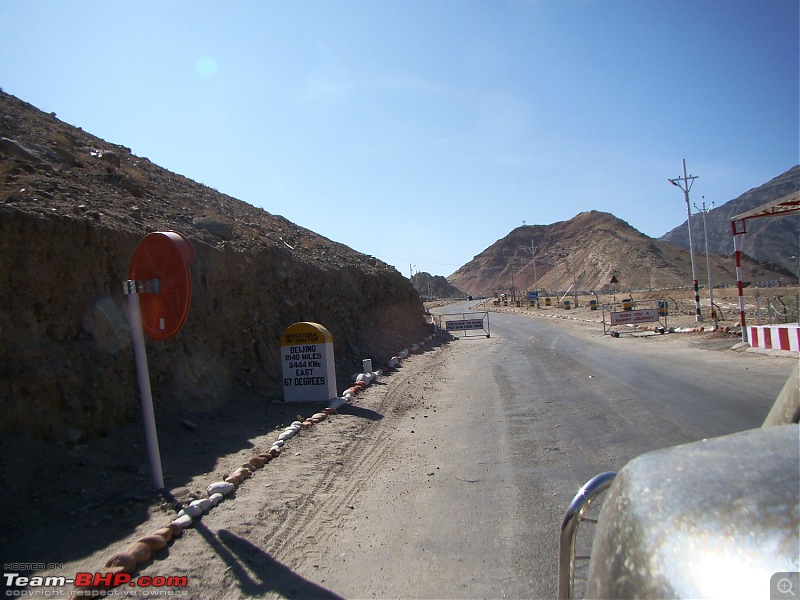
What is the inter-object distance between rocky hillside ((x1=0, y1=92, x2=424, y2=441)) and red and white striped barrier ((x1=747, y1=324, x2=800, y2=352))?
10.9m

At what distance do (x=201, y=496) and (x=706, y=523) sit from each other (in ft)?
17.5

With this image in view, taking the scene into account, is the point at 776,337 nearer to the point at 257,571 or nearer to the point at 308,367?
the point at 308,367

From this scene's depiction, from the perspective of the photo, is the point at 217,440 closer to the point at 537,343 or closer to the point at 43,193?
the point at 43,193

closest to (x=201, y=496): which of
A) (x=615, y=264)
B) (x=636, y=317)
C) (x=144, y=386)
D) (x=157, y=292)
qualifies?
(x=144, y=386)

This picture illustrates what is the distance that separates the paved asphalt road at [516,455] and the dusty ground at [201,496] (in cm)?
31

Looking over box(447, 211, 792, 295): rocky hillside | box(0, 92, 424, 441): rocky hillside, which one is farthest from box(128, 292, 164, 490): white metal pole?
box(447, 211, 792, 295): rocky hillside

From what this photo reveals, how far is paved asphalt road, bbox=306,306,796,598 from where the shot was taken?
4250mm

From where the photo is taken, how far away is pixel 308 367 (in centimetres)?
1109

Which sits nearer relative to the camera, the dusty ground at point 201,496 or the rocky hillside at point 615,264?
the dusty ground at point 201,496

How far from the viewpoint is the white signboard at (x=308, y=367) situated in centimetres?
1103

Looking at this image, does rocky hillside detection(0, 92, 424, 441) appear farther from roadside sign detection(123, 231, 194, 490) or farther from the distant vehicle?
the distant vehicle

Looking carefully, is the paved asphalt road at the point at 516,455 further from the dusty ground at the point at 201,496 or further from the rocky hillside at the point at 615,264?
the rocky hillside at the point at 615,264

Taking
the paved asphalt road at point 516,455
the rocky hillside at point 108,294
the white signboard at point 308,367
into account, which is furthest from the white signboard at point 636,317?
the white signboard at point 308,367

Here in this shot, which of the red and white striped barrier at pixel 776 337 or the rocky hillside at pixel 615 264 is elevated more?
the rocky hillside at pixel 615 264
